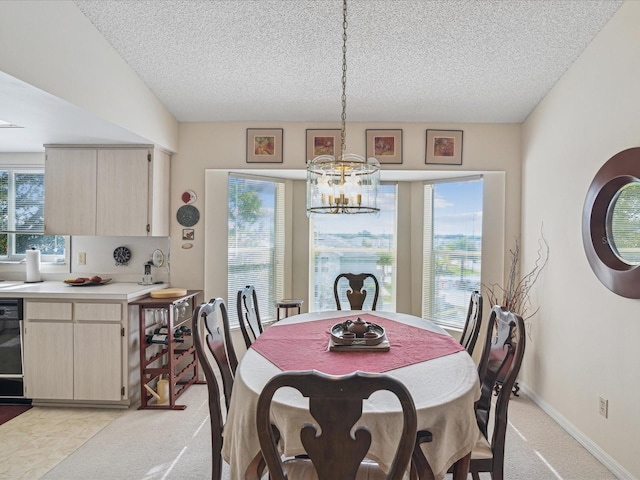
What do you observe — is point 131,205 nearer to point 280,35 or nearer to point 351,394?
point 280,35

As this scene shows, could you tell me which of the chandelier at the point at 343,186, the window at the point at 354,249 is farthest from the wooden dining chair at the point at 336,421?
the window at the point at 354,249

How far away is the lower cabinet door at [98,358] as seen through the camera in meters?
3.21

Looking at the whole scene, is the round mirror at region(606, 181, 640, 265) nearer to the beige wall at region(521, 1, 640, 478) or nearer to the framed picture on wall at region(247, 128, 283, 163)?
the beige wall at region(521, 1, 640, 478)

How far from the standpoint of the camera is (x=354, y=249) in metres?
→ 4.71

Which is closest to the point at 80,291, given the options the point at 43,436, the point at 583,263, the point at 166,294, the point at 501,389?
the point at 166,294

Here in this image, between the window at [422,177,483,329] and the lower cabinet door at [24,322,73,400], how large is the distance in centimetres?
356

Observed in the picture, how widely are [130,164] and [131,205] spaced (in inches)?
14.7

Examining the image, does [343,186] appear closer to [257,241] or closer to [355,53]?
[355,53]

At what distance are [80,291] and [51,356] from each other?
1.85 feet

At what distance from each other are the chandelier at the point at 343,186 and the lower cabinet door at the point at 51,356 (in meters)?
2.40

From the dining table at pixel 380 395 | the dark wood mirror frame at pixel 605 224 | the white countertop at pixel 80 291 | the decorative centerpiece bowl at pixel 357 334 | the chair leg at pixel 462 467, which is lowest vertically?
the chair leg at pixel 462 467

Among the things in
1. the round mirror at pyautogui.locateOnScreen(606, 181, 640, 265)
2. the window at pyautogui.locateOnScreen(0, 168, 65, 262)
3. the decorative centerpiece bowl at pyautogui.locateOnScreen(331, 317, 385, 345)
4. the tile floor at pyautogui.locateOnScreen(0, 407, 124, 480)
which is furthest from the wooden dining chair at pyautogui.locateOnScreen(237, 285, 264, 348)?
the window at pyautogui.locateOnScreen(0, 168, 65, 262)

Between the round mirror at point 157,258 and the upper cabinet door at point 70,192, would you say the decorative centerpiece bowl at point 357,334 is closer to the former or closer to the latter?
the round mirror at point 157,258

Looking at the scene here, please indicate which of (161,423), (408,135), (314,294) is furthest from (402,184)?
(161,423)
